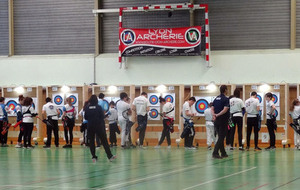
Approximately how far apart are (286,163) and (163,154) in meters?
5.16

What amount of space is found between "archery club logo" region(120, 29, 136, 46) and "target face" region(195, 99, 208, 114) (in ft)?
13.7

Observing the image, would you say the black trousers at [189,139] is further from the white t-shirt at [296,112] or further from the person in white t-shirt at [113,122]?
the white t-shirt at [296,112]

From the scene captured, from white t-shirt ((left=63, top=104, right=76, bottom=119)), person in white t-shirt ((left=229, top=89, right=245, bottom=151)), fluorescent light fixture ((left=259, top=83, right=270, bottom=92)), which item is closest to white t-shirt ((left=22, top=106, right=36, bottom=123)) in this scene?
white t-shirt ((left=63, top=104, right=76, bottom=119))

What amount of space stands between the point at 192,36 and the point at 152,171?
13.2 metres

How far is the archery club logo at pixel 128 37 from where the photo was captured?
2909cm

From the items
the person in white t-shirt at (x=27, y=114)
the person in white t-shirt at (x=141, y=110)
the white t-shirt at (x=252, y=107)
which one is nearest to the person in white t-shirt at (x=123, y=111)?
the person in white t-shirt at (x=141, y=110)

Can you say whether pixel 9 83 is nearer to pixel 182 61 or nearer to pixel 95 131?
Result: pixel 182 61

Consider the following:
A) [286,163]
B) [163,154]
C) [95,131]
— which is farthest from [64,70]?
[286,163]

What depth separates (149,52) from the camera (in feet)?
95.2

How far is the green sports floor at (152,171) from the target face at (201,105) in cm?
505

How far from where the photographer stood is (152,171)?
15836mm

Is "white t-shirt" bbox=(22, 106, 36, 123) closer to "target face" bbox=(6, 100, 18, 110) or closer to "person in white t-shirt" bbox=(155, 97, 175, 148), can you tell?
"person in white t-shirt" bbox=(155, 97, 175, 148)

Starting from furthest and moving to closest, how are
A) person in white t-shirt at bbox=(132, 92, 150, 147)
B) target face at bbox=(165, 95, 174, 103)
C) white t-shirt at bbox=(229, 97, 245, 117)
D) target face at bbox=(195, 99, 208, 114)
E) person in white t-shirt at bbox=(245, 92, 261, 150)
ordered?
target face at bbox=(165, 95, 174, 103) < target face at bbox=(195, 99, 208, 114) < person in white t-shirt at bbox=(132, 92, 150, 147) < person in white t-shirt at bbox=(245, 92, 261, 150) < white t-shirt at bbox=(229, 97, 245, 117)

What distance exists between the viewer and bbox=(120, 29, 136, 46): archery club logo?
95.5ft
